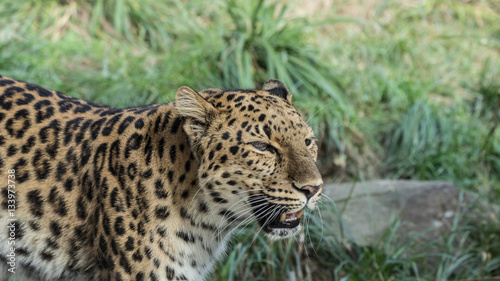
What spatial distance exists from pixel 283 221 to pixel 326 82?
5.35 metres

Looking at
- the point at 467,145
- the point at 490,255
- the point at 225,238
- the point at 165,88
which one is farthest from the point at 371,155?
the point at 225,238

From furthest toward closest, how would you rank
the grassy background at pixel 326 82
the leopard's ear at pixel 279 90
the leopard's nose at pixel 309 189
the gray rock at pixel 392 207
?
1. the gray rock at pixel 392 207
2. the grassy background at pixel 326 82
3. the leopard's ear at pixel 279 90
4. the leopard's nose at pixel 309 189

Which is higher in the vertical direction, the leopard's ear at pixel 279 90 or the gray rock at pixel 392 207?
the leopard's ear at pixel 279 90

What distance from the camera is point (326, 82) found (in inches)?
356

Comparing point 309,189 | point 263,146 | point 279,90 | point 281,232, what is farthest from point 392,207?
point 263,146

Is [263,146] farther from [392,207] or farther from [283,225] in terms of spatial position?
[392,207]

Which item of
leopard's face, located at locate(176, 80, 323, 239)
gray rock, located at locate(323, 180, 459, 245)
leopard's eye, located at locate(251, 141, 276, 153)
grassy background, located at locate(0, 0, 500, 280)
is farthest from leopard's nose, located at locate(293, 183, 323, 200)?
gray rock, located at locate(323, 180, 459, 245)

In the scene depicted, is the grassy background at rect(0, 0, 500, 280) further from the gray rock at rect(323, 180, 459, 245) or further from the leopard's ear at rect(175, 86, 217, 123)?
the leopard's ear at rect(175, 86, 217, 123)

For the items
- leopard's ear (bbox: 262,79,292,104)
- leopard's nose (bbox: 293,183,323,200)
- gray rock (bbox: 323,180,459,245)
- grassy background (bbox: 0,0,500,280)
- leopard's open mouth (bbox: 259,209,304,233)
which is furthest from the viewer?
gray rock (bbox: 323,180,459,245)

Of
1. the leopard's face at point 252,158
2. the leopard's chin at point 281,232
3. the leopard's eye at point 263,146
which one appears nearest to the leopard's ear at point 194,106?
the leopard's face at point 252,158

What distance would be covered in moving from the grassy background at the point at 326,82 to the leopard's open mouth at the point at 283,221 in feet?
6.74

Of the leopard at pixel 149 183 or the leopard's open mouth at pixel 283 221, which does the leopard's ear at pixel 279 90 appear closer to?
the leopard at pixel 149 183

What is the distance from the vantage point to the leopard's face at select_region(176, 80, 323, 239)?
3799 mm

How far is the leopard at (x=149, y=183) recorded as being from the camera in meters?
3.82
